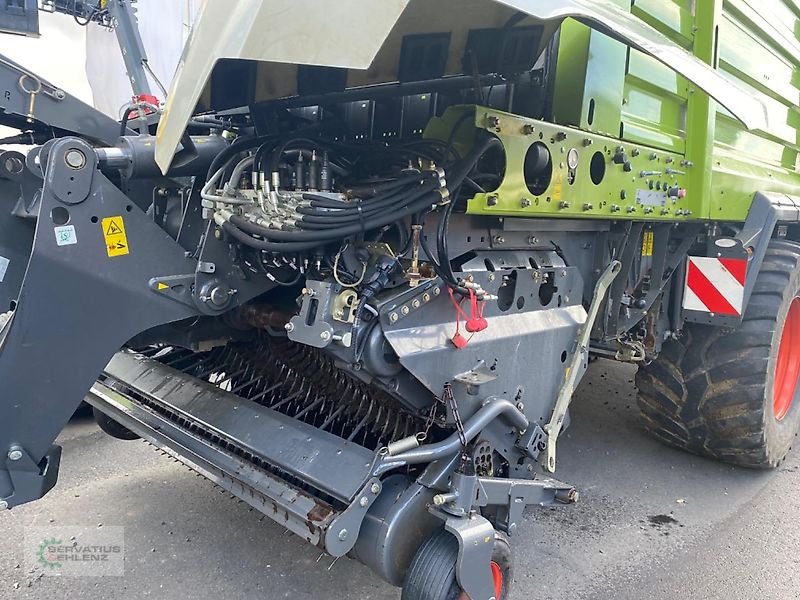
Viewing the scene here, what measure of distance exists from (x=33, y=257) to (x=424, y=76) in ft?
4.06

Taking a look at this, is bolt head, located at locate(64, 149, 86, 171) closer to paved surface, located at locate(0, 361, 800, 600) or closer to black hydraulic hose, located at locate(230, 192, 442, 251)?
black hydraulic hose, located at locate(230, 192, 442, 251)

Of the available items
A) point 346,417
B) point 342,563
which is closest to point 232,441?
point 346,417

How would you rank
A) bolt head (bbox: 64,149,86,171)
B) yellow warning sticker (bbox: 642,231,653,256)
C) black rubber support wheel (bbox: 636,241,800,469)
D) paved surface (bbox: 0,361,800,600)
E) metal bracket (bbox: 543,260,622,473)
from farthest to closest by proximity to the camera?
black rubber support wheel (bbox: 636,241,800,469) → yellow warning sticker (bbox: 642,231,653,256) → paved surface (bbox: 0,361,800,600) → metal bracket (bbox: 543,260,622,473) → bolt head (bbox: 64,149,86,171)

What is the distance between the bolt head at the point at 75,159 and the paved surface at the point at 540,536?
1591 mm

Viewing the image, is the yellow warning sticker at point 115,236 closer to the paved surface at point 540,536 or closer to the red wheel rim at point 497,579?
the paved surface at point 540,536

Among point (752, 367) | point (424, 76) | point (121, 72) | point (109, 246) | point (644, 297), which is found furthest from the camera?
point (121, 72)

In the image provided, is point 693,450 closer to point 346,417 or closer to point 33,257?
point 346,417

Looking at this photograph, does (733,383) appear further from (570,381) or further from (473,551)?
(473,551)

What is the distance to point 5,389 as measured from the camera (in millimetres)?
1788

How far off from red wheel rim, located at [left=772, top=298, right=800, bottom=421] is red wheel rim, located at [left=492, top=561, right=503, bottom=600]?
2.72 meters

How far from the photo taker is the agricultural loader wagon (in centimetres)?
179

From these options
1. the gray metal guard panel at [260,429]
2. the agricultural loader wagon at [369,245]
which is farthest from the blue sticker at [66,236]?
the gray metal guard panel at [260,429]

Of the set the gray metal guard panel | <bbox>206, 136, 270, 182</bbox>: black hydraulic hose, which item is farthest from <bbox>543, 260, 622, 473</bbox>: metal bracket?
<bbox>206, 136, 270, 182</bbox>: black hydraulic hose

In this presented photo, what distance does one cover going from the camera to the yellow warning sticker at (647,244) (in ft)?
10.0
